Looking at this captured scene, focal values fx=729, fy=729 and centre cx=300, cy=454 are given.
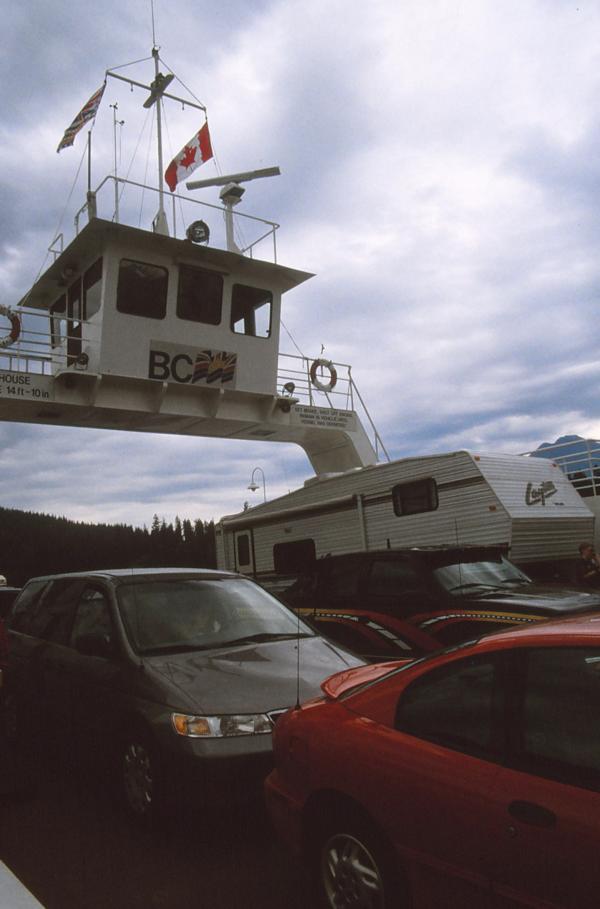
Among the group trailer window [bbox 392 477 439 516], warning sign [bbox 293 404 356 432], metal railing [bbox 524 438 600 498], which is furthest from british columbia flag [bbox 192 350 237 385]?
metal railing [bbox 524 438 600 498]

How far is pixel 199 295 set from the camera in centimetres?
1625

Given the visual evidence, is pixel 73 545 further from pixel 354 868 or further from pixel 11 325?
pixel 354 868

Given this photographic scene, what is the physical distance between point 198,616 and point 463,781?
3.11 meters

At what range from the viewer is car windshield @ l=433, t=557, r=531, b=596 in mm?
7211

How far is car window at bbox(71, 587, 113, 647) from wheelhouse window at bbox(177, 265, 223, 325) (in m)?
10.9

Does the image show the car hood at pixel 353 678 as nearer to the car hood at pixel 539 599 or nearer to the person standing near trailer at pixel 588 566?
the car hood at pixel 539 599

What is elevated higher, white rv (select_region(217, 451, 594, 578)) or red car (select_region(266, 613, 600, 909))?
white rv (select_region(217, 451, 594, 578))

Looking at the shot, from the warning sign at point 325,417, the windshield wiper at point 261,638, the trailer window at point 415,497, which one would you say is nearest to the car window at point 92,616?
the windshield wiper at point 261,638

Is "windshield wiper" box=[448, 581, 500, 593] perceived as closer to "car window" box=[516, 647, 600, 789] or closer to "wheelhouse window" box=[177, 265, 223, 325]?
"car window" box=[516, 647, 600, 789]

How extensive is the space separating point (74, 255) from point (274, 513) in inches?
295

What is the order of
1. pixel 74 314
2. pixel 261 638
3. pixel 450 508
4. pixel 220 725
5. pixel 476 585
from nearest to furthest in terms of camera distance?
pixel 220 725 → pixel 261 638 → pixel 476 585 → pixel 450 508 → pixel 74 314

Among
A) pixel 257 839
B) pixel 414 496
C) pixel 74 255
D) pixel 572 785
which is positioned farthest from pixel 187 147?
pixel 572 785

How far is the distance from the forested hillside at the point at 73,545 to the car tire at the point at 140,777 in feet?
58.7

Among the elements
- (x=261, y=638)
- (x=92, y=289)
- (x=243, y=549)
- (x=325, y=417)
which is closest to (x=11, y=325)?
(x=92, y=289)
